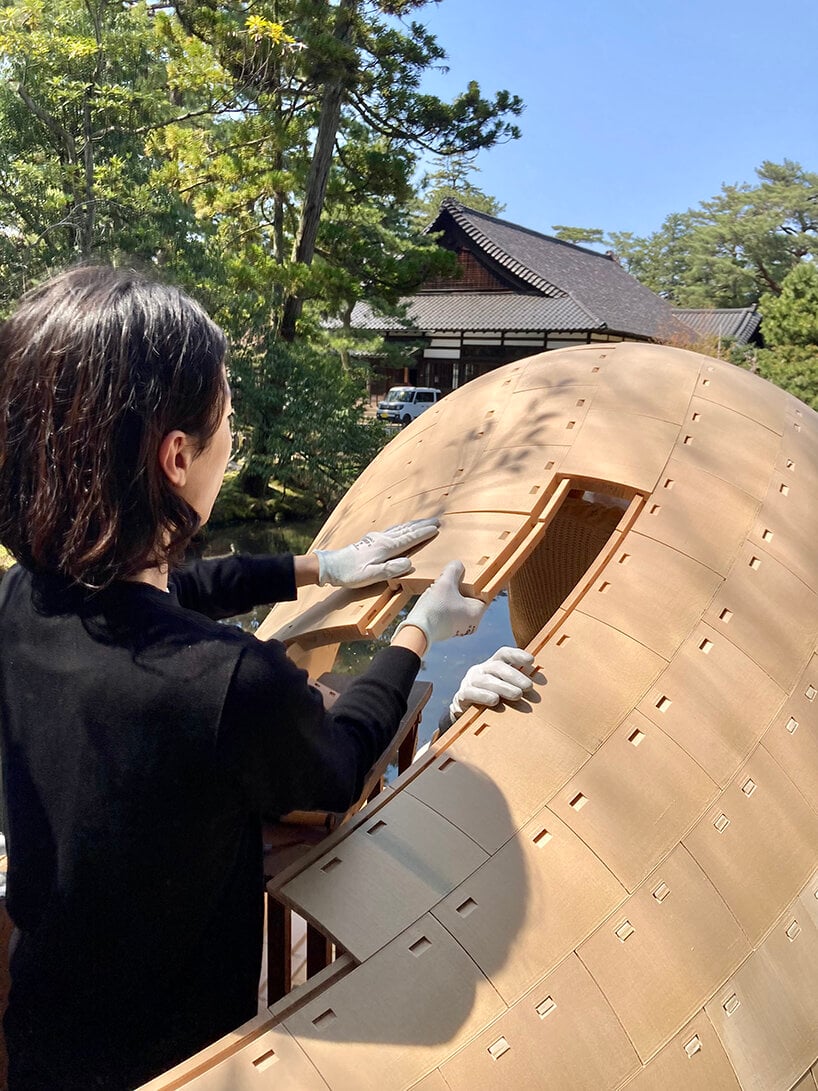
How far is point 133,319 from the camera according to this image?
1190 mm

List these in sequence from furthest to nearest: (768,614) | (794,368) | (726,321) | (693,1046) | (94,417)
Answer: (726,321) < (794,368) < (768,614) < (693,1046) < (94,417)

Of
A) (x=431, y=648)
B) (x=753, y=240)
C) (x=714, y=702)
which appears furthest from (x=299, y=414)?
(x=753, y=240)

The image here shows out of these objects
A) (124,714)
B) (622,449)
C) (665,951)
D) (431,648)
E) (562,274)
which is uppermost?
(562,274)

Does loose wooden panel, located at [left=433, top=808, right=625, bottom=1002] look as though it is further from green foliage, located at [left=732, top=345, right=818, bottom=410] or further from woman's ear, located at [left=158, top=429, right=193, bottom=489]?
green foliage, located at [left=732, top=345, right=818, bottom=410]

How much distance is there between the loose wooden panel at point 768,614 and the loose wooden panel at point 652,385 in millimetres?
600

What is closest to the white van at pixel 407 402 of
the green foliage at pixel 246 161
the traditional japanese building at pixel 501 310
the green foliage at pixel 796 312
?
the traditional japanese building at pixel 501 310

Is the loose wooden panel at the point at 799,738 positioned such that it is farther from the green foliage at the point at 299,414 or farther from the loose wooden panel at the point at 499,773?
the green foliage at the point at 299,414

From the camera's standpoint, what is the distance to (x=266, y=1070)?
143 centimetres

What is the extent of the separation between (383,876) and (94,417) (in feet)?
3.57

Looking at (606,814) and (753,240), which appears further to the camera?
A: (753,240)

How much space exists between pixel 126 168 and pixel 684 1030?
11.1m

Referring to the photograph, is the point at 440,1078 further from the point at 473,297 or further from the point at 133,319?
the point at 473,297

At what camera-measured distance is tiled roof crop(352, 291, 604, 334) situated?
19.4 metres

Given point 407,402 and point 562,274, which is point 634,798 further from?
point 562,274
